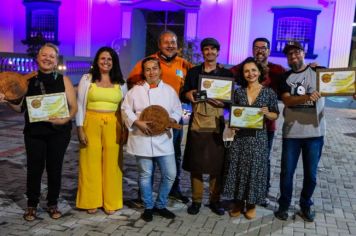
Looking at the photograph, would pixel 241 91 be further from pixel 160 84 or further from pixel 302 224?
pixel 302 224

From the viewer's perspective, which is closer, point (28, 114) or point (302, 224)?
point (28, 114)

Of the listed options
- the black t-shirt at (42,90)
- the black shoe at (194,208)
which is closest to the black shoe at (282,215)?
the black shoe at (194,208)

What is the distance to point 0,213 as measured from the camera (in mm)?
4719

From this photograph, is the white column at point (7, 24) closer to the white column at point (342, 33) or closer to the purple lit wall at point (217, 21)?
the purple lit wall at point (217, 21)

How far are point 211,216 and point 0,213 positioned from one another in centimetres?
235

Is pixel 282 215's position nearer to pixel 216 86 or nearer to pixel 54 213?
pixel 216 86

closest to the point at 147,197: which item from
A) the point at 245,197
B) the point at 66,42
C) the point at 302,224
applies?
the point at 245,197

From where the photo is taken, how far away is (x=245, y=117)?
14.7 ft

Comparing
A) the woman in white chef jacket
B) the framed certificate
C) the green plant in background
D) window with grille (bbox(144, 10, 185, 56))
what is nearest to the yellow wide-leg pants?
the woman in white chef jacket

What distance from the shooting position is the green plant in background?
14938 mm

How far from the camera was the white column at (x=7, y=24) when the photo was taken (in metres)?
19.4

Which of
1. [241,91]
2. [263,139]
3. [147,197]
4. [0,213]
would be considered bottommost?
[0,213]

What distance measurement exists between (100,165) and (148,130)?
77 centimetres

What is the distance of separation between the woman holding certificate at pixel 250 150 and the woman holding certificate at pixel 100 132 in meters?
1.29
